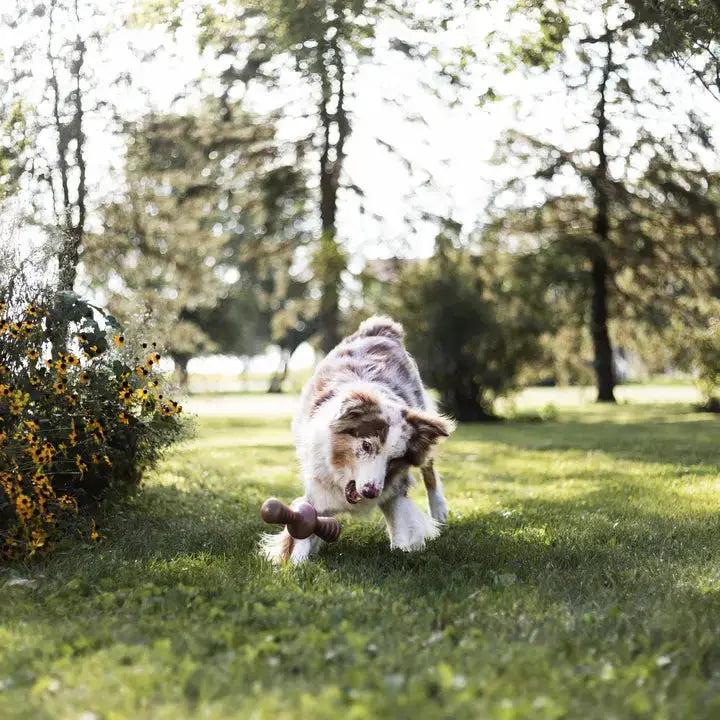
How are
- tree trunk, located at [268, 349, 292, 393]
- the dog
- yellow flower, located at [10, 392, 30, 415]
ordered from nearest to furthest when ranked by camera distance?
yellow flower, located at [10, 392, 30, 415]
the dog
tree trunk, located at [268, 349, 292, 393]

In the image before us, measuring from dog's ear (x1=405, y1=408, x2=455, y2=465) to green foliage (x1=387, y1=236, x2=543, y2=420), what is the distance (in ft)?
50.2

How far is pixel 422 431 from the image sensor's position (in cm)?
604

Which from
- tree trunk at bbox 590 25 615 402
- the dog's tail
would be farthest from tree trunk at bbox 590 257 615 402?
the dog's tail

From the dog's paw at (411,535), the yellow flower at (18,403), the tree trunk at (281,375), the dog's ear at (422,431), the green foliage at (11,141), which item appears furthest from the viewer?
the tree trunk at (281,375)

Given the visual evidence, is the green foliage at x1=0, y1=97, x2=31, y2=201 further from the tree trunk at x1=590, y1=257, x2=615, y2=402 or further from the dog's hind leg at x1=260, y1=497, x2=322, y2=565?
the tree trunk at x1=590, y1=257, x2=615, y2=402

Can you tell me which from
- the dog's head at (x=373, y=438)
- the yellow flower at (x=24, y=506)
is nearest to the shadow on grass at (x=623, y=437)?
the dog's head at (x=373, y=438)

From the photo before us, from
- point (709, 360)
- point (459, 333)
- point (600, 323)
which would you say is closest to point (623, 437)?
point (459, 333)

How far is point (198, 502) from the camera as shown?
28.7 ft

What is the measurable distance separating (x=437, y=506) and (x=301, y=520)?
238 cm

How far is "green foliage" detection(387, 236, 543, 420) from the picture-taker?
21.4 meters

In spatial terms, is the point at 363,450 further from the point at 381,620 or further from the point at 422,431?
the point at 381,620

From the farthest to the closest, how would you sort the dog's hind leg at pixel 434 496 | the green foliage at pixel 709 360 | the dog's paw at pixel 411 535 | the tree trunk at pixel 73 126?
the green foliage at pixel 709 360 < the tree trunk at pixel 73 126 < the dog's hind leg at pixel 434 496 < the dog's paw at pixel 411 535

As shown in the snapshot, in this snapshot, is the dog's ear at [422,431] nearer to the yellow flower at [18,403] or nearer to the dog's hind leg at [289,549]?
the dog's hind leg at [289,549]

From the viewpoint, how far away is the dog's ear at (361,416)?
580 centimetres
